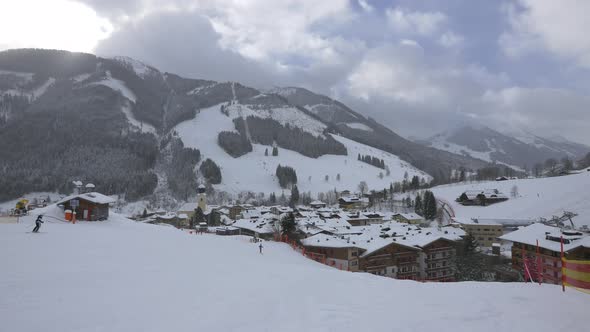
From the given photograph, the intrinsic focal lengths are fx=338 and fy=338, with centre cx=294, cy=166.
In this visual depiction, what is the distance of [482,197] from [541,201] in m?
15.8

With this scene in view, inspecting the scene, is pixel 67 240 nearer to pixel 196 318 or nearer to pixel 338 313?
pixel 196 318

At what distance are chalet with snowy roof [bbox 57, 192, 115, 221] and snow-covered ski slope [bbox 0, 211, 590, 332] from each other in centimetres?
1512

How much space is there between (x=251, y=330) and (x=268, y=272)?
23.7 ft

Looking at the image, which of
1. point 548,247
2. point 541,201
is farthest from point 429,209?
point 548,247

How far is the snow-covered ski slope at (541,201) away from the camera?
76.2 meters

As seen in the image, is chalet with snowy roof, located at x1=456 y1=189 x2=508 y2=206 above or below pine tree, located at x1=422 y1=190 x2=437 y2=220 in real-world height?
above

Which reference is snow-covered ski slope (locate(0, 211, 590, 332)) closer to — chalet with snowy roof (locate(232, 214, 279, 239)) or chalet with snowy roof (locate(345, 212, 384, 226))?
chalet with snowy roof (locate(232, 214, 279, 239))

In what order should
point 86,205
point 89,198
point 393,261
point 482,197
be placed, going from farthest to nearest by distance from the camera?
point 482,197 < point 393,261 < point 86,205 < point 89,198

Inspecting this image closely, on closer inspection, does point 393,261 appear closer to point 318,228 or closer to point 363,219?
point 318,228

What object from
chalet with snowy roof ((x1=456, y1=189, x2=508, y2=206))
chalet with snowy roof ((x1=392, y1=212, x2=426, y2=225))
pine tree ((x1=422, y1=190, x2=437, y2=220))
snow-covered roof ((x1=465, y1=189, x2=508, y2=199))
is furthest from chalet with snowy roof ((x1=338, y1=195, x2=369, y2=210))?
snow-covered roof ((x1=465, y1=189, x2=508, y2=199))

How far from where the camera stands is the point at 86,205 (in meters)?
28.5

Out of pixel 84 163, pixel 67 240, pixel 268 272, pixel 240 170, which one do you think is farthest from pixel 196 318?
pixel 240 170

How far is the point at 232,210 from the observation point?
11275 centimetres

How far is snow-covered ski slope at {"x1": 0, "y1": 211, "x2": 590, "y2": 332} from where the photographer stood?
707cm
